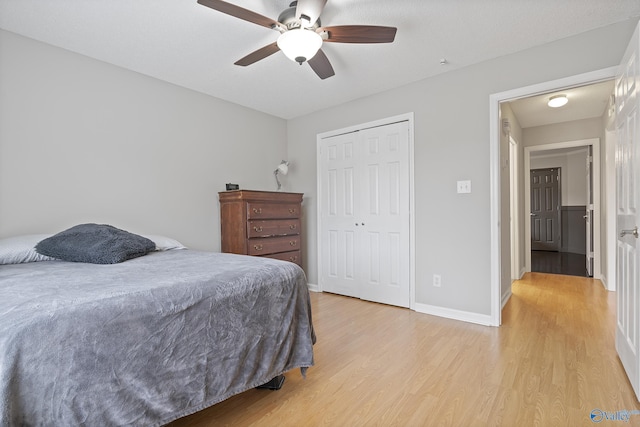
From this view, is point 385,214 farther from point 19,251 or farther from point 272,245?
point 19,251

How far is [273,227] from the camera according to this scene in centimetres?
350

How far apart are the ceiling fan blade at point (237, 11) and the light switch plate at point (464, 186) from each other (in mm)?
2068

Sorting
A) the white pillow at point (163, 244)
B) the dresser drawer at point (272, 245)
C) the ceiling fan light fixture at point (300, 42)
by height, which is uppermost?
the ceiling fan light fixture at point (300, 42)

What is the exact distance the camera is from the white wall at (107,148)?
2297mm

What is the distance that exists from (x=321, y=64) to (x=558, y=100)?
3058 mm

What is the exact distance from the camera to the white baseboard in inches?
111

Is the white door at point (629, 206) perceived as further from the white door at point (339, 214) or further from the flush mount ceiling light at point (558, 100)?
the white door at point (339, 214)

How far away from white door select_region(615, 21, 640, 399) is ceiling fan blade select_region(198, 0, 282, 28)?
1949 mm

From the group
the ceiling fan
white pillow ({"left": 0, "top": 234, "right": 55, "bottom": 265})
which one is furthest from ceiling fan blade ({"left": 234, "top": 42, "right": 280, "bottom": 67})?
white pillow ({"left": 0, "top": 234, "right": 55, "bottom": 265})

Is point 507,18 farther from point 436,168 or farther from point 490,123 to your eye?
point 436,168

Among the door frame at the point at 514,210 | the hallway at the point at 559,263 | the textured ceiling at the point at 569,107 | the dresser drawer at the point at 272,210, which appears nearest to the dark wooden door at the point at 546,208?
the hallway at the point at 559,263

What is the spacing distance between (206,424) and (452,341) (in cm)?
184

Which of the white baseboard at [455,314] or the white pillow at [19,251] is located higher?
the white pillow at [19,251]

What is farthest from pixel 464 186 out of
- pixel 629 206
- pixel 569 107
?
pixel 569 107
